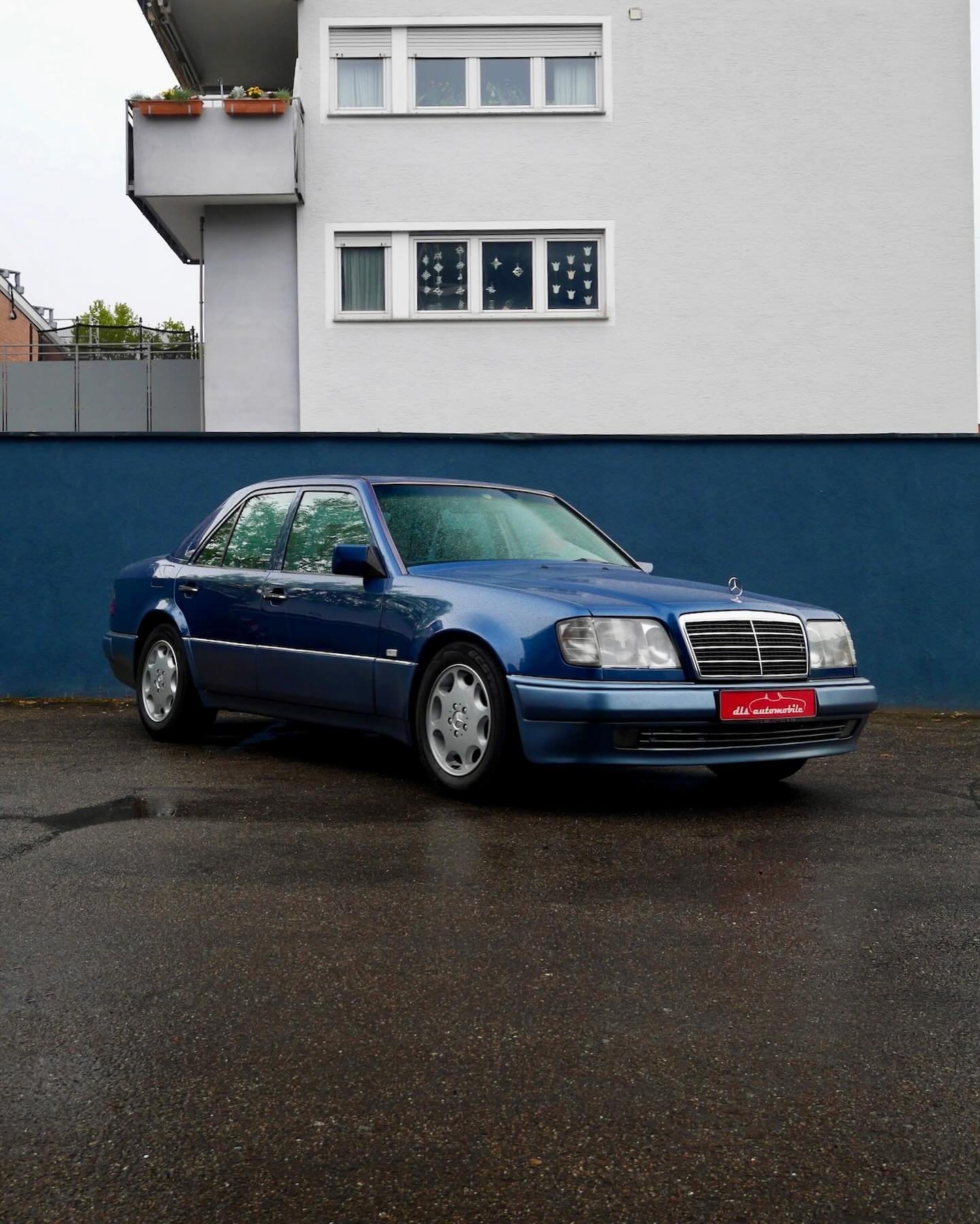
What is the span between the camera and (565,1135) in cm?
279

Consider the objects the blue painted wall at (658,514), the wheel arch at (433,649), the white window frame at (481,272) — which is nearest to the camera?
the wheel arch at (433,649)

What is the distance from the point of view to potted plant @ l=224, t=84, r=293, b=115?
18938mm

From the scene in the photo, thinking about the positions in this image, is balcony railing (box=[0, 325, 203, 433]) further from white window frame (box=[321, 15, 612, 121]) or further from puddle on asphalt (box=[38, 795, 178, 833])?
puddle on asphalt (box=[38, 795, 178, 833])

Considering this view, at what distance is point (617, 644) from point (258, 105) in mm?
14685

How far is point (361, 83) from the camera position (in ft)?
65.5

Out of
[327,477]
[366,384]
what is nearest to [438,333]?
[366,384]

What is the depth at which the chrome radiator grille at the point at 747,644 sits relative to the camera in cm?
644

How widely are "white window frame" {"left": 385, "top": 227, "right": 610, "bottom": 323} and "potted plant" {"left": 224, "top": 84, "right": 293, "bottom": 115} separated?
184cm

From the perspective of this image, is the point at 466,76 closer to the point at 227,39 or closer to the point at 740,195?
the point at 740,195

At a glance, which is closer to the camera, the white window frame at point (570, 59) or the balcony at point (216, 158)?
the balcony at point (216, 158)

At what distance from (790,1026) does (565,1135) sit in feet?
2.89

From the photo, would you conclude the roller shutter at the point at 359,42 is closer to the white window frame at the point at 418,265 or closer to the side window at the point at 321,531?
the white window frame at the point at 418,265

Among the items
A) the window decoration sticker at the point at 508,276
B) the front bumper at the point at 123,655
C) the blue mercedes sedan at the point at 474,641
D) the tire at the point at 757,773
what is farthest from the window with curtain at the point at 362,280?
the tire at the point at 757,773

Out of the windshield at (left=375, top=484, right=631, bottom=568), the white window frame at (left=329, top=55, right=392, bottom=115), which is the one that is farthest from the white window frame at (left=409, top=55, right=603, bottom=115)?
the windshield at (left=375, top=484, right=631, bottom=568)
